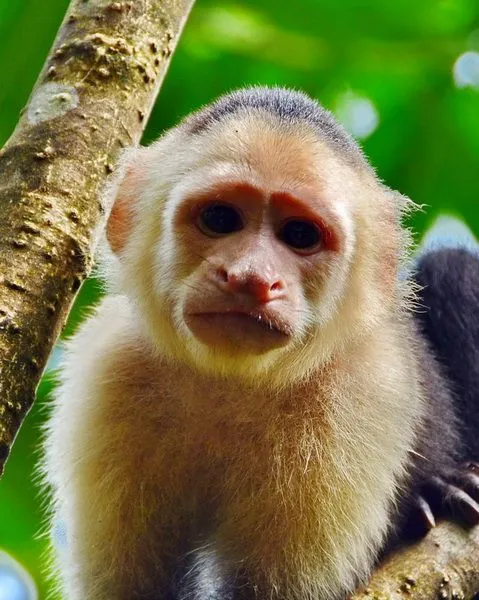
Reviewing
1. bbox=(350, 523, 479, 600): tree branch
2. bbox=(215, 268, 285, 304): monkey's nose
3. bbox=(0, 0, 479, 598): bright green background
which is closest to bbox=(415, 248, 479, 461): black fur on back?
bbox=(0, 0, 479, 598): bright green background

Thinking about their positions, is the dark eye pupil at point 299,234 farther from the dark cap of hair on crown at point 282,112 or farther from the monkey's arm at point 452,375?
the monkey's arm at point 452,375

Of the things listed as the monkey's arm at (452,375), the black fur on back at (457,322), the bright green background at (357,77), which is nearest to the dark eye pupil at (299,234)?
the monkey's arm at (452,375)

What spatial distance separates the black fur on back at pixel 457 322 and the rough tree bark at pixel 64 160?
2038 millimetres

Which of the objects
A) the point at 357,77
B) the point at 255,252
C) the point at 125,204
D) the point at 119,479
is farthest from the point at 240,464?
the point at 357,77

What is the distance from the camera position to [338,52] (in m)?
5.68

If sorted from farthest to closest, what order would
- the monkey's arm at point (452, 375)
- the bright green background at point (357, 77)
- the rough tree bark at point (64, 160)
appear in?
the bright green background at point (357, 77), the monkey's arm at point (452, 375), the rough tree bark at point (64, 160)

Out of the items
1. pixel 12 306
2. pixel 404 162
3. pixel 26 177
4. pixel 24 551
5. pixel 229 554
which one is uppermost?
pixel 404 162

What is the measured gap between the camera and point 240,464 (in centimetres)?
375

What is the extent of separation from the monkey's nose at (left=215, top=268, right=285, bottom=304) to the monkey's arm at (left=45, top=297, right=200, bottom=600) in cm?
82

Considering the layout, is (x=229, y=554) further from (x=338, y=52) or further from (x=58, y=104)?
(x=338, y=52)

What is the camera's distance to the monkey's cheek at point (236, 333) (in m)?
3.30

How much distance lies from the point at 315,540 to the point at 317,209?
123cm

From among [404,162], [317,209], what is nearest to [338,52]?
[404,162]

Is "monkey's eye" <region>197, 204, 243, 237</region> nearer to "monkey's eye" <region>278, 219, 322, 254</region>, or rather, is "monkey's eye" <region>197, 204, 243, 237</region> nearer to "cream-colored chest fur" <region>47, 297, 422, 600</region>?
"monkey's eye" <region>278, 219, 322, 254</region>
